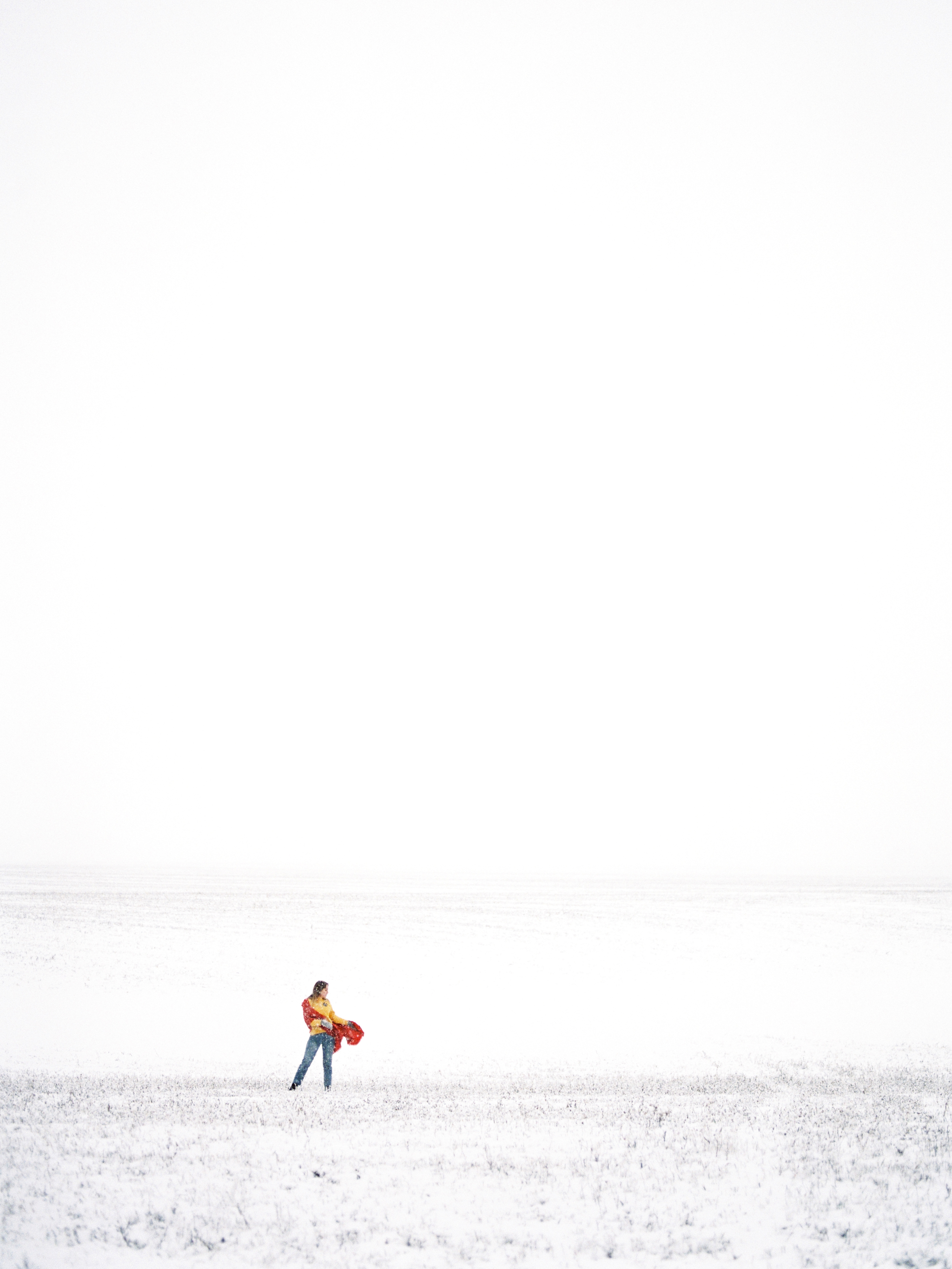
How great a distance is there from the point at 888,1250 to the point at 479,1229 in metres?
3.52

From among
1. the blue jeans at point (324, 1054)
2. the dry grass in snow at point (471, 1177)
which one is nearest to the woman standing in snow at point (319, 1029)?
the blue jeans at point (324, 1054)

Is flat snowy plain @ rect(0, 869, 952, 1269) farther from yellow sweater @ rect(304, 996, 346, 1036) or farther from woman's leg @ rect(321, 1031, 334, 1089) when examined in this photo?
yellow sweater @ rect(304, 996, 346, 1036)

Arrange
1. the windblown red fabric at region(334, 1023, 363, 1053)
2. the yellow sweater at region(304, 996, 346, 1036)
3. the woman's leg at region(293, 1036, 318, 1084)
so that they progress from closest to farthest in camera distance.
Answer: the woman's leg at region(293, 1036, 318, 1084)
the yellow sweater at region(304, 996, 346, 1036)
the windblown red fabric at region(334, 1023, 363, 1053)

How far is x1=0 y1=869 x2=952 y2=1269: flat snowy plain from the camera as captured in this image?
833 centimetres

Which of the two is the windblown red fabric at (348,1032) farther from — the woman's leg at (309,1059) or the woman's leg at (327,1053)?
the woman's leg at (309,1059)

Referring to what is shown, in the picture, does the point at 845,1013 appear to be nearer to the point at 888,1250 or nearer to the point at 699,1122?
the point at 699,1122

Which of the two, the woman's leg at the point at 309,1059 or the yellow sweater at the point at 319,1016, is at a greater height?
the yellow sweater at the point at 319,1016

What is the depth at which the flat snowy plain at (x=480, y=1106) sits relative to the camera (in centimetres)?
833

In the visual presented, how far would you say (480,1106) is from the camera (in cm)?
1316

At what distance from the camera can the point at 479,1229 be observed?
8.38 meters

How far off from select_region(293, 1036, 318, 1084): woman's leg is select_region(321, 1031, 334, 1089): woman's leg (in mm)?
15

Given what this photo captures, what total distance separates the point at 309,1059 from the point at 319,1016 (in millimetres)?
648

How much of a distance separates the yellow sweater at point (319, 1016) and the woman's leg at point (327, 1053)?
4.2 inches

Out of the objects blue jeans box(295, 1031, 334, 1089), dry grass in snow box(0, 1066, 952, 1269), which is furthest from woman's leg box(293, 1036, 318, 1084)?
dry grass in snow box(0, 1066, 952, 1269)
